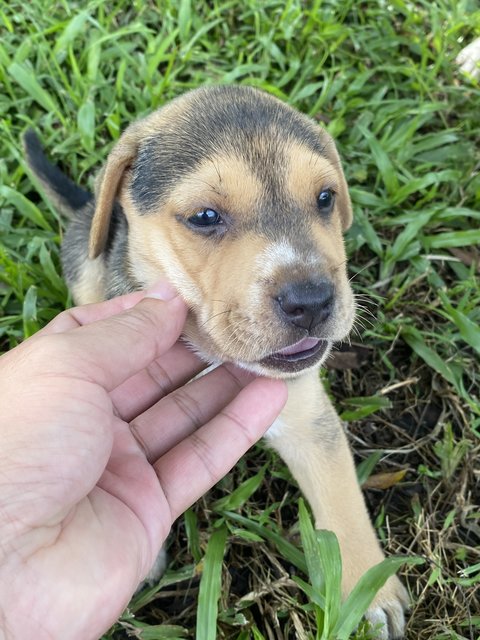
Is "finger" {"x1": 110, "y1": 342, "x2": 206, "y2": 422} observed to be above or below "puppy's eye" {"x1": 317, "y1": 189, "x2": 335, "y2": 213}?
below

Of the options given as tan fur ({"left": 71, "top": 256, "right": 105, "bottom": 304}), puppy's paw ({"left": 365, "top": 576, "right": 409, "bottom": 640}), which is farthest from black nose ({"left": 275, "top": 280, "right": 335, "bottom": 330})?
tan fur ({"left": 71, "top": 256, "right": 105, "bottom": 304})

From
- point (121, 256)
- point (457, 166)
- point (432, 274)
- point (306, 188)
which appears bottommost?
point (432, 274)

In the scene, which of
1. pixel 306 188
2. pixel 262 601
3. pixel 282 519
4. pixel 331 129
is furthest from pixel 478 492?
pixel 331 129

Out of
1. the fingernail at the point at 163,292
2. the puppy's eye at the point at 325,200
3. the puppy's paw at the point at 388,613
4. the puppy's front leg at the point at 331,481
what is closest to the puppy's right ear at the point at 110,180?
the fingernail at the point at 163,292

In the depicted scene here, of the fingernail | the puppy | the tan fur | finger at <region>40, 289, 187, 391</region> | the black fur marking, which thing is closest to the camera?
finger at <region>40, 289, 187, 391</region>

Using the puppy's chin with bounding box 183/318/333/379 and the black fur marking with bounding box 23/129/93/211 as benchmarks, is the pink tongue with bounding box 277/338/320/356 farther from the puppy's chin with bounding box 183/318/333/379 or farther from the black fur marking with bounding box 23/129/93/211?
the black fur marking with bounding box 23/129/93/211

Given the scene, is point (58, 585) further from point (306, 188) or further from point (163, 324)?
point (306, 188)
